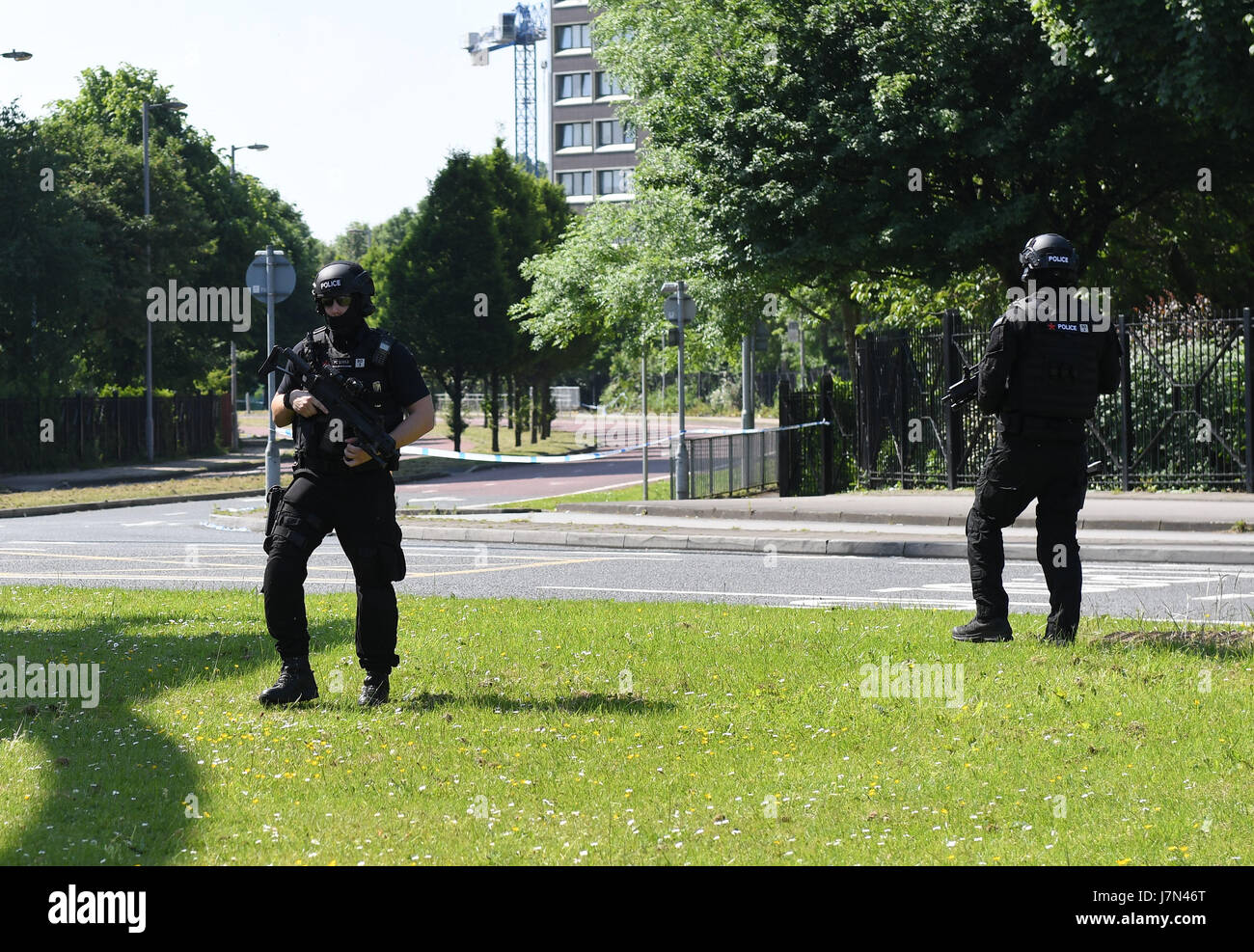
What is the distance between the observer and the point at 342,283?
6.88 m

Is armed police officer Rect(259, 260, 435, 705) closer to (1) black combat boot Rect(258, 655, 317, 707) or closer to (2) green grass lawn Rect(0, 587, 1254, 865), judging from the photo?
(1) black combat boot Rect(258, 655, 317, 707)

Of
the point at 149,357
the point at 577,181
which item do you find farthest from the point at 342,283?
the point at 577,181

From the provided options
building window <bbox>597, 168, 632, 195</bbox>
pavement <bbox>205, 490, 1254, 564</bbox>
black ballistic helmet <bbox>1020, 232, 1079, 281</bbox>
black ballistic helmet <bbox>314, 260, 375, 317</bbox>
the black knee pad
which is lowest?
pavement <bbox>205, 490, 1254, 564</bbox>

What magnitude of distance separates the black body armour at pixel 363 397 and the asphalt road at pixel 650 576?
4.63 m

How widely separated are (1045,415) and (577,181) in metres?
103

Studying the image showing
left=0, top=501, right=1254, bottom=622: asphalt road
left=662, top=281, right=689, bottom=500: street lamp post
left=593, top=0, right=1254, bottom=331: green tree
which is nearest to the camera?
left=0, top=501, right=1254, bottom=622: asphalt road

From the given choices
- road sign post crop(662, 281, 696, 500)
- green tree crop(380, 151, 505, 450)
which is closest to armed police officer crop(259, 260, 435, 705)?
road sign post crop(662, 281, 696, 500)

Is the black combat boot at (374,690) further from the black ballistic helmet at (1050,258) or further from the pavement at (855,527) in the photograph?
the pavement at (855,527)

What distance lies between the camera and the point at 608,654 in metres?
8.00

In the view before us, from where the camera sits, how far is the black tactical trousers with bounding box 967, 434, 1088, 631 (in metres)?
7.91

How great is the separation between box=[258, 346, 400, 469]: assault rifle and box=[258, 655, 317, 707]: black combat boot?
3.33ft

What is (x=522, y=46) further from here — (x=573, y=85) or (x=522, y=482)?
(x=522, y=482)

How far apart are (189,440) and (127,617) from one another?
3622cm
